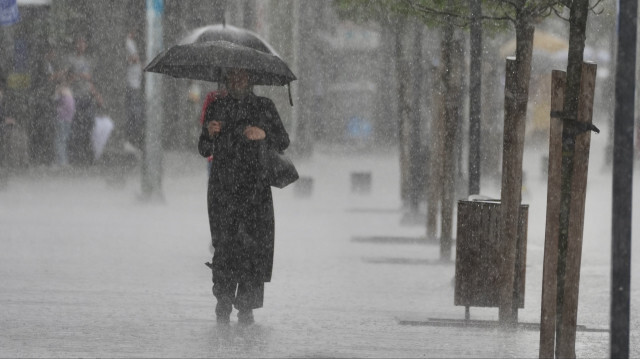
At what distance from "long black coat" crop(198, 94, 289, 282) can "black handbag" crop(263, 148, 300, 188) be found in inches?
2.2

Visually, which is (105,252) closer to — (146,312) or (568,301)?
(146,312)

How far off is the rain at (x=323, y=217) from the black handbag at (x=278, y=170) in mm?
232

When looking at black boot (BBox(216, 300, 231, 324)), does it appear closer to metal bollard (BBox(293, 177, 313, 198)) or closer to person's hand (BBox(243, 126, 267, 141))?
person's hand (BBox(243, 126, 267, 141))

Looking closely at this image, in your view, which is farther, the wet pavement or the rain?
the wet pavement

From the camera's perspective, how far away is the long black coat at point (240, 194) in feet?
31.4

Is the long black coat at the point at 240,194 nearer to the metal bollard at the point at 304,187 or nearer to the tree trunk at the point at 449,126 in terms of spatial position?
the tree trunk at the point at 449,126

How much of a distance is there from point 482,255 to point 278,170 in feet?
4.80

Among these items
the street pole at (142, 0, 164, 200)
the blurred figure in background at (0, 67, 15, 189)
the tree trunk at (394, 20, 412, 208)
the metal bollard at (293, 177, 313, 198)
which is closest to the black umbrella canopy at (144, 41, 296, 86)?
the tree trunk at (394, 20, 412, 208)

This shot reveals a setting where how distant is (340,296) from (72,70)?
15593 mm

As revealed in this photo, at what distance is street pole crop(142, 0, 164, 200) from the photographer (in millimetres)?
19875

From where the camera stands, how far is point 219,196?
31.4 feet

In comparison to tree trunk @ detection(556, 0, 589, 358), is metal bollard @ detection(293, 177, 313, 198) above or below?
below

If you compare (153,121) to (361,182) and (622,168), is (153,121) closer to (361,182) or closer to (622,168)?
(361,182)

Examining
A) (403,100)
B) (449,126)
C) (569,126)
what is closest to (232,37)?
(569,126)
